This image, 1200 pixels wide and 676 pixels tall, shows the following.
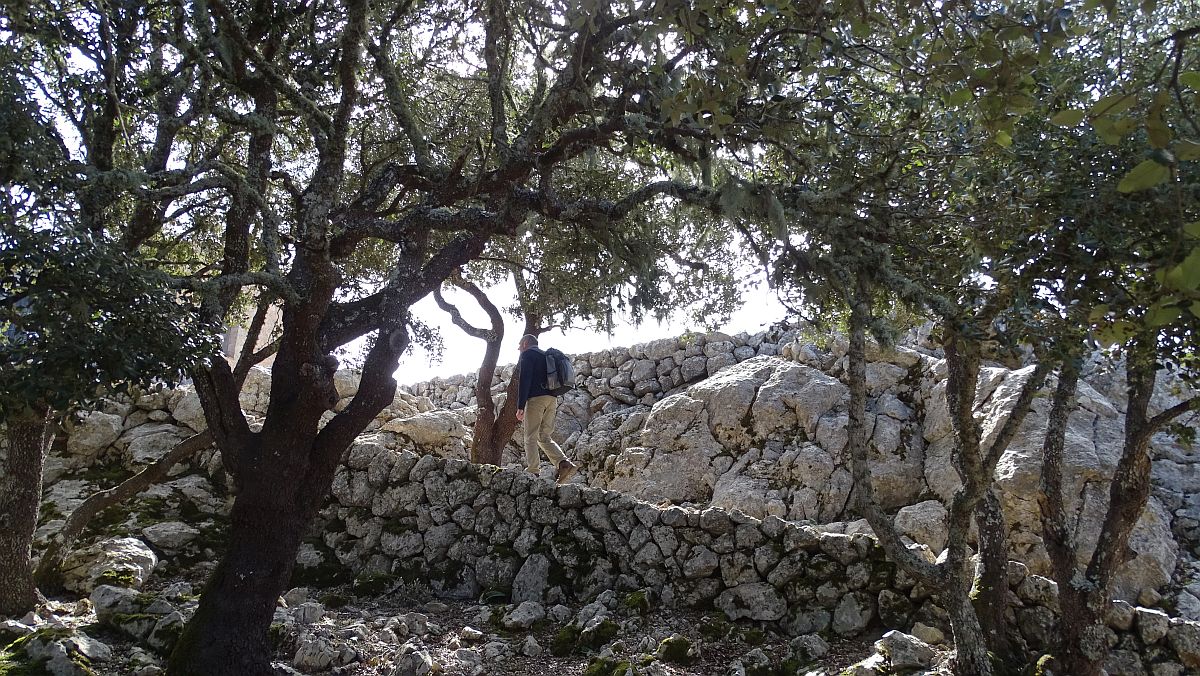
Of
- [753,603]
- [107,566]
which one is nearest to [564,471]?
[753,603]

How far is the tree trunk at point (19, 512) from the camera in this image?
6.73 meters

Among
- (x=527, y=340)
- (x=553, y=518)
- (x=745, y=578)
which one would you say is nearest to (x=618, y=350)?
(x=527, y=340)

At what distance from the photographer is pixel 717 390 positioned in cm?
1488

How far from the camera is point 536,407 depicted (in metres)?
10.1

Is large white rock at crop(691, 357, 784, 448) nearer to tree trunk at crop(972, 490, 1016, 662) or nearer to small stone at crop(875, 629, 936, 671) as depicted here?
tree trunk at crop(972, 490, 1016, 662)

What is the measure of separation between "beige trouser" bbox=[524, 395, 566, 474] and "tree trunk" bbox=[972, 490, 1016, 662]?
17.7ft

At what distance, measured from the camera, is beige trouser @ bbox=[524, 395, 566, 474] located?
10.1 metres

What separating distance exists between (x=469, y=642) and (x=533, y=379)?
3748mm

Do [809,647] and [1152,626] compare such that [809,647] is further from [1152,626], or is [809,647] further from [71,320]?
[71,320]

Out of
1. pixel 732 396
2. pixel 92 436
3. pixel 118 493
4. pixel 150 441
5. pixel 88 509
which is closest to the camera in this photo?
pixel 88 509

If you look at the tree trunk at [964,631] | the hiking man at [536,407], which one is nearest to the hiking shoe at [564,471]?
the hiking man at [536,407]

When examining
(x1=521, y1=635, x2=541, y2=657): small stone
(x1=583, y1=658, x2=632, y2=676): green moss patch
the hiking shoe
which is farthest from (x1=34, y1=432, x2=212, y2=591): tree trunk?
(x1=583, y1=658, x2=632, y2=676): green moss patch

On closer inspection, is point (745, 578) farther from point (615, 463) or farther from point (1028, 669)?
point (615, 463)

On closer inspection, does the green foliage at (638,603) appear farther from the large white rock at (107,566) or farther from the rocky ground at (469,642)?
the large white rock at (107,566)
